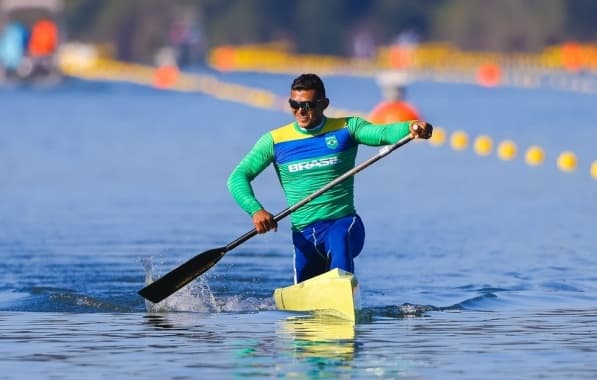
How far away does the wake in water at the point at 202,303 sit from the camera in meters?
13.6

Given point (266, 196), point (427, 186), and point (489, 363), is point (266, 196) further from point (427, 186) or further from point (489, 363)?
point (489, 363)

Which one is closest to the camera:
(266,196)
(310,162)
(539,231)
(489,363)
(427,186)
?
(489,363)

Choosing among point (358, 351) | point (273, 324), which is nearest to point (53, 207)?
point (273, 324)

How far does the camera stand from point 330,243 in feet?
40.7

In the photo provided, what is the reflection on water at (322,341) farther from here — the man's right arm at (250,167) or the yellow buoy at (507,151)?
the yellow buoy at (507,151)

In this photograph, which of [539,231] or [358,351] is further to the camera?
[539,231]

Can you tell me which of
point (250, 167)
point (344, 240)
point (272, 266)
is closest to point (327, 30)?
point (272, 266)

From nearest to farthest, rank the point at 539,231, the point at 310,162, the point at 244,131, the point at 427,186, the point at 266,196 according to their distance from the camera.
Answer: the point at 310,162
the point at 539,231
the point at 266,196
the point at 427,186
the point at 244,131

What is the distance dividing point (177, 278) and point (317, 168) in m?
1.42

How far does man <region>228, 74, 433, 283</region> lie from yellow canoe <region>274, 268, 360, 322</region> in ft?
0.54

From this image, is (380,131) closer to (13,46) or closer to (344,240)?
(344,240)

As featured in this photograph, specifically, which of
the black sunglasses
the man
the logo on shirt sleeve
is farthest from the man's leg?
the black sunglasses

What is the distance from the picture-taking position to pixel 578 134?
111 feet

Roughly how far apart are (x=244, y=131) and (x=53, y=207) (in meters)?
14.0
